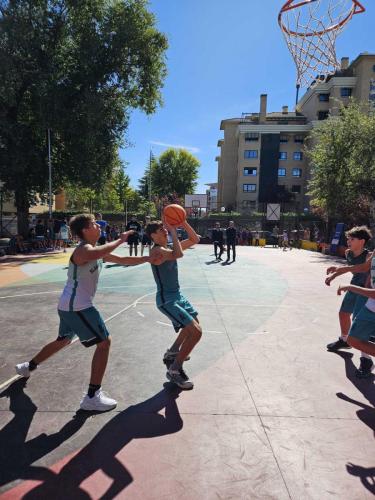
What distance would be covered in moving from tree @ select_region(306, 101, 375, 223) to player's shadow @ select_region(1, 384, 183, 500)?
21282mm

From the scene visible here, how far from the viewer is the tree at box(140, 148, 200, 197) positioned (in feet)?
198

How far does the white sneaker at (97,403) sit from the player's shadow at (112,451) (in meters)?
0.15

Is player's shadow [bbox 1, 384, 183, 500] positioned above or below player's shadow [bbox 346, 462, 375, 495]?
below

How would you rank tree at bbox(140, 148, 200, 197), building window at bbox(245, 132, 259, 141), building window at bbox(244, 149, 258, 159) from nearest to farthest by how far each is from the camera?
building window at bbox(245, 132, 259, 141) < building window at bbox(244, 149, 258, 159) < tree at bbox(140, 148, 200, 197)

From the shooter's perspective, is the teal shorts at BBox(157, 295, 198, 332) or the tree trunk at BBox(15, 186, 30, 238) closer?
the teal shorts at BBox(157, 295, 198, 332)

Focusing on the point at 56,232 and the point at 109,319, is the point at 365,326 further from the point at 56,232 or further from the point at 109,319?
the point at 56,232

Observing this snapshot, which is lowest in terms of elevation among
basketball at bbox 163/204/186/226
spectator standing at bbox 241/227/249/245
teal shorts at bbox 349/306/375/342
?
spectator standing at bbox 241/227/249/245

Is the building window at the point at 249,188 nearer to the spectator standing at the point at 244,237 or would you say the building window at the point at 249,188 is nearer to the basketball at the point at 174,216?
the spectator standing at the point at 244,237

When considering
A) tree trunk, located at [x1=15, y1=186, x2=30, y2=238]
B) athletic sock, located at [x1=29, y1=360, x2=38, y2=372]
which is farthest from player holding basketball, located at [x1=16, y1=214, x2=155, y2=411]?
tree trunk, located at [x1=15, y1=186, x2=30, y2=238]

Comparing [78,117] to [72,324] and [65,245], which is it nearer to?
[65,245]

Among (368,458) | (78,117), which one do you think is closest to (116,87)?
(78,117)

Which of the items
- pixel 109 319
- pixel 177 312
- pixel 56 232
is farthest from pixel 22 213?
pixel 177 312

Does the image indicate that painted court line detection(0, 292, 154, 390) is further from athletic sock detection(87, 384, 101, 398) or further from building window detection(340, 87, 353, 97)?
building window detection(340, 87, 353, 97)

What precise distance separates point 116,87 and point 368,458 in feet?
78.6
